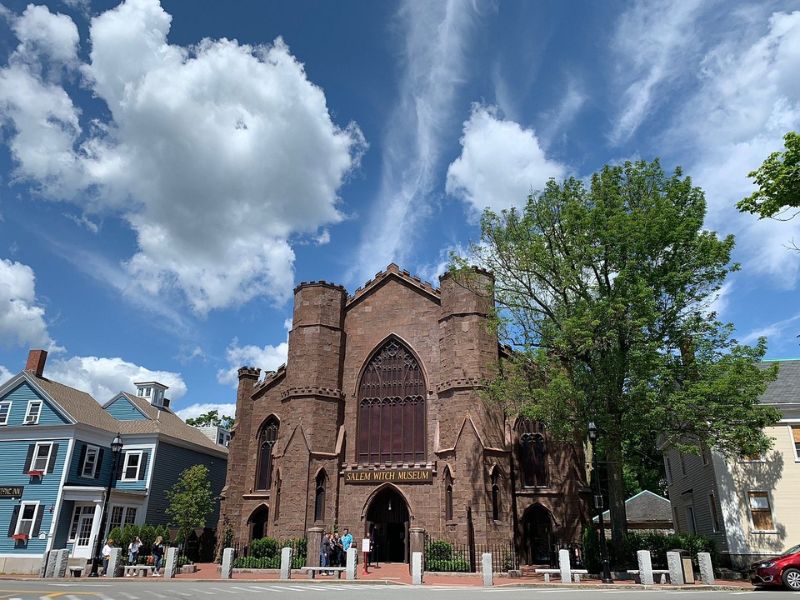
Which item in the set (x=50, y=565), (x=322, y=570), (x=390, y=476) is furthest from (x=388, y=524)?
(x=50, y=565)

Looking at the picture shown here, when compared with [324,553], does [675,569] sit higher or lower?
lower

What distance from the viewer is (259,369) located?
115 ft

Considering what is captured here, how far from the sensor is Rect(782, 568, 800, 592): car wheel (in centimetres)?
1696

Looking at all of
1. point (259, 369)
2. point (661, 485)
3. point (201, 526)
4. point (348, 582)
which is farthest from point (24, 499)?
point (661, 485)

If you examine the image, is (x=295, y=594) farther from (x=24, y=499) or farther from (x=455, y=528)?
(x=24, y=499)

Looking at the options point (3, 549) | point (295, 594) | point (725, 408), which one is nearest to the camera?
point (295, 594)

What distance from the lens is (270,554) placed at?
26.6 meters

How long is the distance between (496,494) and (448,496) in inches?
86.1

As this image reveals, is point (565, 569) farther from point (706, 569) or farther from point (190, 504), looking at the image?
point (190, 504)

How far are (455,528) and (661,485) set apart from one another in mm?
42150

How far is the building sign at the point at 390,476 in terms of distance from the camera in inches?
1120

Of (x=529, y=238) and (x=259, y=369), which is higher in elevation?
(x=529, y=238)

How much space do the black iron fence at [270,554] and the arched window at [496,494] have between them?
332 inches

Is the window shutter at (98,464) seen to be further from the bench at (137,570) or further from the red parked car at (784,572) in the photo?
the red parked car at (784,572)
